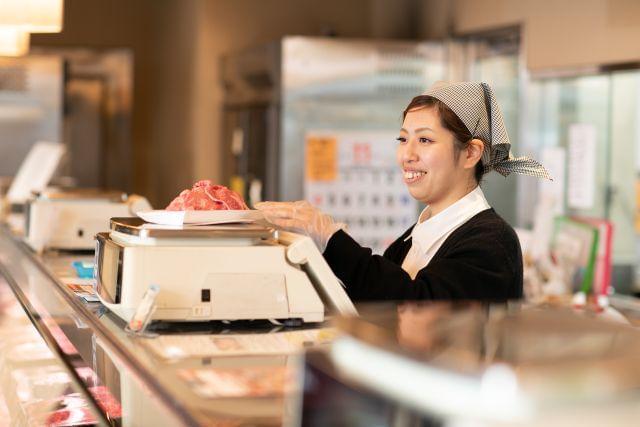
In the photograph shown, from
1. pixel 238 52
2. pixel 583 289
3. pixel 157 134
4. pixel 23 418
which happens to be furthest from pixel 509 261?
pixel 157 134

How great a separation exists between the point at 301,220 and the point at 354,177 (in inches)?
154

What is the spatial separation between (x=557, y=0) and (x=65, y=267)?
3214mm

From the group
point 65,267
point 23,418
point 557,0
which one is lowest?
point 23,418

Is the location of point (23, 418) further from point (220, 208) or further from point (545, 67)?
point (545, 67)

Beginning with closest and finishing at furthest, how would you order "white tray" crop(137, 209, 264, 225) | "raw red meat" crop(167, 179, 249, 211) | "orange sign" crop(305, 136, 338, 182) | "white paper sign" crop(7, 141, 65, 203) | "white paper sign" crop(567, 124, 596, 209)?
"white tray" crop(137, 209, 264, 225) < "raw red meat" crop(167, 179, 249, 211) < "white paper sign" crop(7, 141, 65, 203) < "white paper sign" crop(567, 124, 596, 209) < "orange sign" crop(305, 136, 338, 182)

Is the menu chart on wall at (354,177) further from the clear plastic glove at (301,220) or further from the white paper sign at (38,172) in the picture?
the clear plastic glove at (301,220)

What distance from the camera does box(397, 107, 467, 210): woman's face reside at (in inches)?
93.5

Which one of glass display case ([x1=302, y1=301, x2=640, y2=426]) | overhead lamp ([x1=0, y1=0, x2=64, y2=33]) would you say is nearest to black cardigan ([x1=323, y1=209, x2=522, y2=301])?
glass display case ([x1=302, y1=301, x2=640, y2=426])

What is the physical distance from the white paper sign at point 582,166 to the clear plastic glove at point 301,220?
3.34m

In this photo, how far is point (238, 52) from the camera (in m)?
6.78

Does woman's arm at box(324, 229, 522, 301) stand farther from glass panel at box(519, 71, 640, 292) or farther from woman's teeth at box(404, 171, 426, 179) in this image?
glass panel at box(519, 71, 640, 292)

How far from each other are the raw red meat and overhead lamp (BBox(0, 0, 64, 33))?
2279 millimetres

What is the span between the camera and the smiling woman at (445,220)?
86.4 inches

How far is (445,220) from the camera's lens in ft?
7.84
